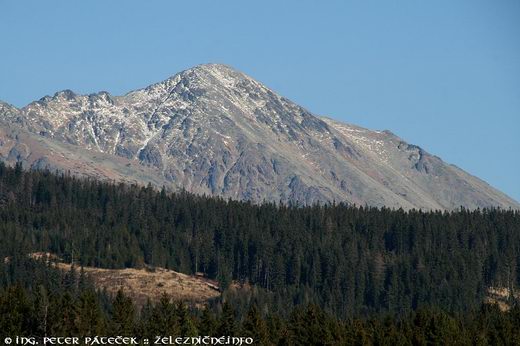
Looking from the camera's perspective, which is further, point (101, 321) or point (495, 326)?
point (495, 326)

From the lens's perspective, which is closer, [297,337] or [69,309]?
[69,309]

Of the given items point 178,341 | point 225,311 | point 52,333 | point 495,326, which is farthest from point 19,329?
point 495,326

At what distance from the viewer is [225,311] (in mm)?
166625

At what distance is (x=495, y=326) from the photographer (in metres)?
186

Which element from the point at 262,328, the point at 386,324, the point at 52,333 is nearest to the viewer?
the point at 52,333

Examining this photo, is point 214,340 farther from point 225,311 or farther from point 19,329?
point 19,329

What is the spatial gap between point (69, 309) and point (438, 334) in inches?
1906

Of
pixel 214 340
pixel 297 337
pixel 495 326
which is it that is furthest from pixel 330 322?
pixel 495 326

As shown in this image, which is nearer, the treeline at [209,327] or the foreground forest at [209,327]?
the treeline at [209,327]

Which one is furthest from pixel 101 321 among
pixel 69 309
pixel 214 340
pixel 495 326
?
pixel 495 326

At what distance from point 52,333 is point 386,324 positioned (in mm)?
51748

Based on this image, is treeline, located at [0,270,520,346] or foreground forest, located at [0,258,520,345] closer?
treeline, located at [0,270,520,346]

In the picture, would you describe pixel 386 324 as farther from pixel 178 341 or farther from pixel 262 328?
pixel 178 341

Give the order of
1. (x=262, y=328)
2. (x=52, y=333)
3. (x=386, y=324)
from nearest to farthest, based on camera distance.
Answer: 1. (x=52, y=333)
2. (x=262, y=328)
3. (x=386, y=324)
